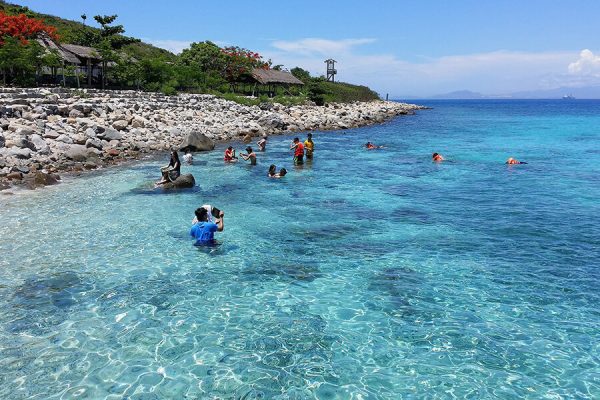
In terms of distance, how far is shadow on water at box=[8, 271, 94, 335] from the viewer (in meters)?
9.22

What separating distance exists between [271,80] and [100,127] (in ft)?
151

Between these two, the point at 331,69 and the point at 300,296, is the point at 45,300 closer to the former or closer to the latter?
the point at 300,296

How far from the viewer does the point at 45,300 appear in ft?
33.6

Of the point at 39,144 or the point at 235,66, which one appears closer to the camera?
the point at 39,144

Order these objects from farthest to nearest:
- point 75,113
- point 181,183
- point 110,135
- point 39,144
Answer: point 75,113 → point 110,135 → point 39,144 → point 181,183

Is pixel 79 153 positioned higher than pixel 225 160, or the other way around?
pixel 79 153

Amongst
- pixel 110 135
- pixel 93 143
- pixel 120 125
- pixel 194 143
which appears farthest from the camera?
pixel 120 125

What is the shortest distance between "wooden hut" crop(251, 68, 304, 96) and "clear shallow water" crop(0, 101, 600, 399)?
2104 inches

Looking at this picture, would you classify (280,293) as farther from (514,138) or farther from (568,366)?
(514,138)

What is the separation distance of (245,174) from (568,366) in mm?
19501

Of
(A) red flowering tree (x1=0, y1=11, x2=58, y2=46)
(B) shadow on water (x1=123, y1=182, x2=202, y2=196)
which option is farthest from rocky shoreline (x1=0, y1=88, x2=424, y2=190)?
(A) red flowering tree (x1=0, y1=11, x2=58, y2=46)

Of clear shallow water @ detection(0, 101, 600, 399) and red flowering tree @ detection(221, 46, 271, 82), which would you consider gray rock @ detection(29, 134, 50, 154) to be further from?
red flowering tree @ detection(221, 46, 271, 82)

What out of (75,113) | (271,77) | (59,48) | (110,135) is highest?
(59,48)

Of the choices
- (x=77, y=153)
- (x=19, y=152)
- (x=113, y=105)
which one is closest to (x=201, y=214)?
(x=19, y=152)
